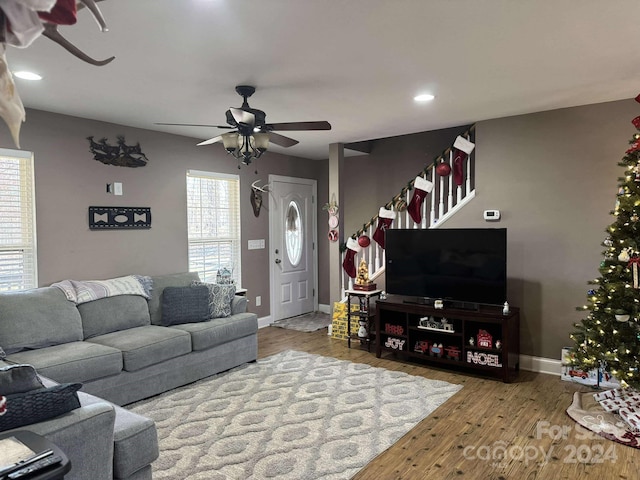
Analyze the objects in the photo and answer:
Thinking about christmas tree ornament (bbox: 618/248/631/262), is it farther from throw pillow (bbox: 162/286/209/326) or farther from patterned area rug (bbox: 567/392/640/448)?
throw pillow (bbox: 162/286/209/326)

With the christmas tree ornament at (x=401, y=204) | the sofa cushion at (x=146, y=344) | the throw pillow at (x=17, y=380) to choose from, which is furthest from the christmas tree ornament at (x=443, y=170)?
the throw pillow at (x=17, y=380)

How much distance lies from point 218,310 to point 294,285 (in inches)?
93.9

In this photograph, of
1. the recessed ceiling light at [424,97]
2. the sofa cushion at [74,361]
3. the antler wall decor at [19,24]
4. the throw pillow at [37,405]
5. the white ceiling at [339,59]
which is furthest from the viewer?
the recessed ceiling light at [424,97]

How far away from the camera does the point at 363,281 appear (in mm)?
5125

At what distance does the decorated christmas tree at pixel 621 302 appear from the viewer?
3.03 metres

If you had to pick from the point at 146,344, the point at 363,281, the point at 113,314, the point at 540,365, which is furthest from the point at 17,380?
the point at 540,365

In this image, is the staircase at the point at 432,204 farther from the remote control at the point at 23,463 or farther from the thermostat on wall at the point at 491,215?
the remote control at the point at 23,463

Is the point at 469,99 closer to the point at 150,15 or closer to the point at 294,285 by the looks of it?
the point at 150,15

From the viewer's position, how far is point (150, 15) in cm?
214

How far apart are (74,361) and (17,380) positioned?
54.1 inches

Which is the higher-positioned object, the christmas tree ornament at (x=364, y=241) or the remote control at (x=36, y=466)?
the christmas tree ornament at (x=364, y=241)

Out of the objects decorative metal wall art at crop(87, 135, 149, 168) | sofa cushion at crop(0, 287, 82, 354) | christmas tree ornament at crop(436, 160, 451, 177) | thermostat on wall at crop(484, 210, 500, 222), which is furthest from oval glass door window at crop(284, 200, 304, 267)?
sofa cushion at crop(0, 287, 82, 354)

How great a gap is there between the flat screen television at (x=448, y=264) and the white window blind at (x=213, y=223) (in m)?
2.09

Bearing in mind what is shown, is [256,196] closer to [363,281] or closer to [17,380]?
[363,281]
